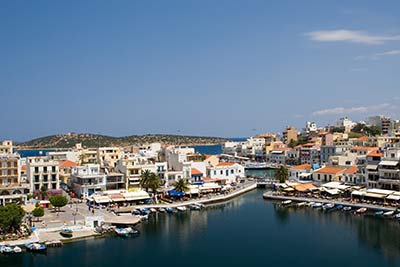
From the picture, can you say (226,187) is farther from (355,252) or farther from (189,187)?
(355,252)

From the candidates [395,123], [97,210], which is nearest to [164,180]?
[97,210]

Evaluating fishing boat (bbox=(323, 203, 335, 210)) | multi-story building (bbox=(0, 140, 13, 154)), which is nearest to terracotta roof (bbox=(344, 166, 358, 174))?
fishing boat (bbox=(323, 203, 335, 210))

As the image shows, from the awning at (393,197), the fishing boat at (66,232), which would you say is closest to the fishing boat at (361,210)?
the awning at (393,197)

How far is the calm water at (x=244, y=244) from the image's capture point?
111ft

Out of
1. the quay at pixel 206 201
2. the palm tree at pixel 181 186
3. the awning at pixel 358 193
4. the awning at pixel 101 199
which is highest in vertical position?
the palm tree at pixel 181 186

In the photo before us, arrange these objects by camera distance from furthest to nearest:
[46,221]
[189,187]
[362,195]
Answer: [189,187]
[362,195]
[46,221]

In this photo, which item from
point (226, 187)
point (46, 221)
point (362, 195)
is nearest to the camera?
point (46, 221)

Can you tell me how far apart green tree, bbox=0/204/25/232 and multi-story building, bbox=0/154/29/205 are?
36.2ft

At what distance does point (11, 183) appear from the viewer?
172 ft

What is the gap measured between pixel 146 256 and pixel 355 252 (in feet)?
50.7

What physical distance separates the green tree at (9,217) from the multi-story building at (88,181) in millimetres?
17965

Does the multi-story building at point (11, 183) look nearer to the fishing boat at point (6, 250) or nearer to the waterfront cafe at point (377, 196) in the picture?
the fishing boat at point (6, 250)

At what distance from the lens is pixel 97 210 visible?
49.8m

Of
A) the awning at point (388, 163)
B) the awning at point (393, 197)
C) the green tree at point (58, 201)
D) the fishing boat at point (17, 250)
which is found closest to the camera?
the fishing boat at point (17, 250)
